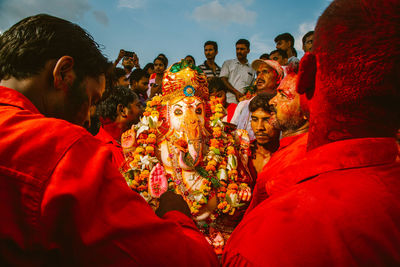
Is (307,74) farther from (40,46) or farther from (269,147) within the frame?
(269,147)

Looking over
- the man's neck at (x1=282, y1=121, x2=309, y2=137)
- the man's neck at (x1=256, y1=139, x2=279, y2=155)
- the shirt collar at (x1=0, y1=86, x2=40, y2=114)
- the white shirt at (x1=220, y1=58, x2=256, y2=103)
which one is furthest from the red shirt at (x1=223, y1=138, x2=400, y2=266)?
the white shirt at (x1=220, y1=58, x2=256, y2=103)

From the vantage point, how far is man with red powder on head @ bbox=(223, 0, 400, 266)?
3.22ft

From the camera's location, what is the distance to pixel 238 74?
7.58 m

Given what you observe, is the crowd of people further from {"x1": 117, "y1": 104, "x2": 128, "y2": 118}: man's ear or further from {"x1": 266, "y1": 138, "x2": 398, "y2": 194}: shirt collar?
{"x1": 117, "y1": 104, "x2": 128, "y2": 118}: man's ear

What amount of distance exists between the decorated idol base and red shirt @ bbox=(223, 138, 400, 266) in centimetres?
210

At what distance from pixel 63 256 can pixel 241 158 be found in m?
2.97

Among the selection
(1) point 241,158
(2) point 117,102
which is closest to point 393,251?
(1) point 241,158

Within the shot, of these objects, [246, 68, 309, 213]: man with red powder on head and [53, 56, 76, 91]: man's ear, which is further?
[246, 68, 309, 213]: man with red powder on head

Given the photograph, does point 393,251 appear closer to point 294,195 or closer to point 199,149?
point 294,195

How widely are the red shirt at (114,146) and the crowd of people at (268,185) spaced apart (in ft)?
8.25

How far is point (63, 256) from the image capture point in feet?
3.40

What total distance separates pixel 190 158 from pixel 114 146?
4.92ft

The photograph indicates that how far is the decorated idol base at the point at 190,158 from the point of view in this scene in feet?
10.8

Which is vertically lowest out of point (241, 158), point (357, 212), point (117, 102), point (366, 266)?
point (241, 158)
